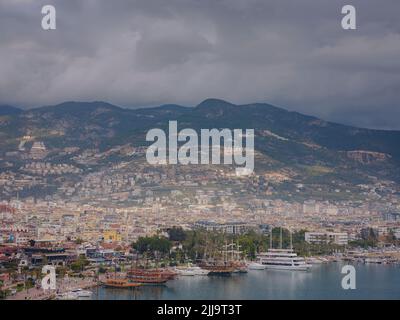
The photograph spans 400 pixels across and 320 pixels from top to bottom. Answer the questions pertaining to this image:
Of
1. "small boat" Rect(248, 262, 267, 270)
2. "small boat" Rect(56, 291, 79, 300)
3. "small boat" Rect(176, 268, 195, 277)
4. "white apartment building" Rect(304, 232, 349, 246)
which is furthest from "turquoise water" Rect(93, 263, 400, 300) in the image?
"white apartment building" Rect(304, 232, 349, 246)

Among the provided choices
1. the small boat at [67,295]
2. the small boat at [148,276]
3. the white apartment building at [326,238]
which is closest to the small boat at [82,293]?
the small boat at [67,295]

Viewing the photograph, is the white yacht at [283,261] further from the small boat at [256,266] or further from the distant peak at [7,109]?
the distant peak at [7,109]

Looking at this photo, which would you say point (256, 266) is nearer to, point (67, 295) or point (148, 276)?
point (148, 276)

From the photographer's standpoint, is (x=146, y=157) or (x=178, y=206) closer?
(x=178, y=206)

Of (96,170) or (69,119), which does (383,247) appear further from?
(69,119)

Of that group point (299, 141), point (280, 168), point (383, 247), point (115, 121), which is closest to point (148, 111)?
point (115, 121)
